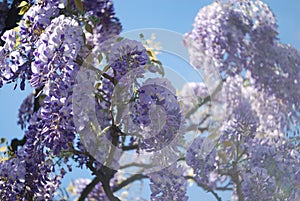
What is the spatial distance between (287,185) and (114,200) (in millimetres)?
1179

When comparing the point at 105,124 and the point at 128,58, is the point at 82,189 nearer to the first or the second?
the point at 105,124

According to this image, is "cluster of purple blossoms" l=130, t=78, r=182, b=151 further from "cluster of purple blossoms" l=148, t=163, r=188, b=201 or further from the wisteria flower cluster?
"cluster of purple blossoms" l=148, t=163, r=188, b=201

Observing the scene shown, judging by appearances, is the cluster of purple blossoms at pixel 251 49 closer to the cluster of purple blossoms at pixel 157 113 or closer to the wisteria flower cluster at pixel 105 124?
the wisteria flower cluster at pixel 105 124

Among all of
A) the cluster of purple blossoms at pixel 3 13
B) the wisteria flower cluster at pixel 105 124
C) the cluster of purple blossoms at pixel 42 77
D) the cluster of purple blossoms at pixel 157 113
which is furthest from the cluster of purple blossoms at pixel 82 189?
the cluster of purple blossoms at pixel 157 113

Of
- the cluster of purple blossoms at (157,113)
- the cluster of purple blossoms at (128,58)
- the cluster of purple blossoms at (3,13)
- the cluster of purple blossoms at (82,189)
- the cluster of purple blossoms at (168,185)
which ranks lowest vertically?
the cluster of purple blossoms at (168,185)

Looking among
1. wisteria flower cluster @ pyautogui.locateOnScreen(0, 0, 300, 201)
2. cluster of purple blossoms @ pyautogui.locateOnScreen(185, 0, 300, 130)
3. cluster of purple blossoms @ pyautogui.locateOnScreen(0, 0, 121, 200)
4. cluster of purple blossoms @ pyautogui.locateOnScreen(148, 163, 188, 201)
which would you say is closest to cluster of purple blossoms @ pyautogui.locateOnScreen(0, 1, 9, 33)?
wisteria flower cluster @ pyautogui.locateOnScreen(0, 0, 300, 201)

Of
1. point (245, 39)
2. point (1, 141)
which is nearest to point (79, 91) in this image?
point (1, 141)

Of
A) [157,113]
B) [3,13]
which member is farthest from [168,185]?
[3,13]

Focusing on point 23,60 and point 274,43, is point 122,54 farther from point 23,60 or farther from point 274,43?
point 274,43

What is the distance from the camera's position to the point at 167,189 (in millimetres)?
2174

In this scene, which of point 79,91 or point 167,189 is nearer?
point 79,91

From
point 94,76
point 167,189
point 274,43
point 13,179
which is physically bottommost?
point 167,189

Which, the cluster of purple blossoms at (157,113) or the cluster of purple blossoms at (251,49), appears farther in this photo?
the cluster of purple blossoms at (251,49)

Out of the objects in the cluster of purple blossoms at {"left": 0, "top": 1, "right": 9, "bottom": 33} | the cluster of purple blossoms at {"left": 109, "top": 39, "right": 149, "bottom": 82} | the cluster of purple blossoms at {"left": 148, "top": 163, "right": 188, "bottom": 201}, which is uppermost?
the cluster of purple blossoms at {"left": 0, "top": 1, "right": 9, "bottom": 33}
